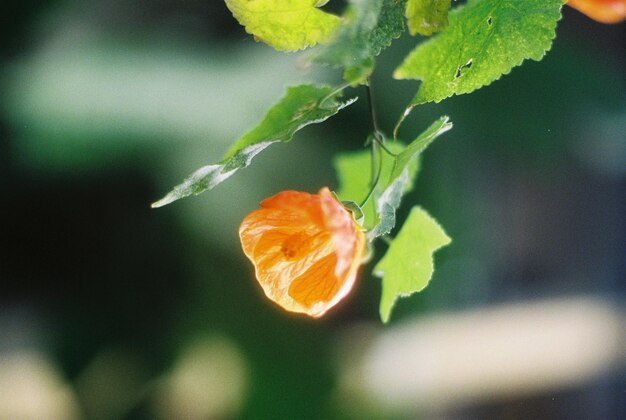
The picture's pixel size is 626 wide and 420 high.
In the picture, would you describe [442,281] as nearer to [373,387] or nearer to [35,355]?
[373,387]

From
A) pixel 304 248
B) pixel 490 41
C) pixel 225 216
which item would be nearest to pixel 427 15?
pixel 490 41

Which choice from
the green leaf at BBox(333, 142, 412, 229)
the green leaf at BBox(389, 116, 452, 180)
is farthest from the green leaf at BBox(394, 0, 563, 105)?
the green leaf at BBox(333, 142, 412, 229)

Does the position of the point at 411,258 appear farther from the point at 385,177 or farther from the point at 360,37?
the point at 360,37

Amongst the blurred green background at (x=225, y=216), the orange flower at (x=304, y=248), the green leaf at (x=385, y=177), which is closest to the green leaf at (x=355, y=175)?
the green leaf at (x=385, y=177)

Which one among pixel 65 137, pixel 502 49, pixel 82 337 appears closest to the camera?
pixel 502 49

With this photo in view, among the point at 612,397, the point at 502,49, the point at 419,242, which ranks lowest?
the point at 612,397

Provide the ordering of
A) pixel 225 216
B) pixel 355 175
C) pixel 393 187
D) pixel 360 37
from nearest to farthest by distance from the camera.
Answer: pixel 360 37 → pixel 393 187 → pixel 355 175 → pixel 225 216

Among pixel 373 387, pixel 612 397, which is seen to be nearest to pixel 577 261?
pixel 612 397
